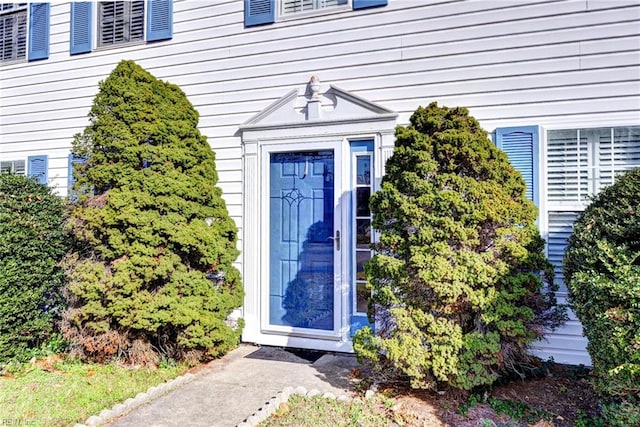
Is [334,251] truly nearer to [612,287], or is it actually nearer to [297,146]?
[297,146]

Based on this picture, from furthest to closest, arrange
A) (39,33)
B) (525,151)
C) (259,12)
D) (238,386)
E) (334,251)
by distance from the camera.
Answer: (39,33) → (259,12) → (334,251) → (525,151) → (238,386)

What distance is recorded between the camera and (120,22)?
5723 millimetres

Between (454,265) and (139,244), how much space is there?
2.80 metres

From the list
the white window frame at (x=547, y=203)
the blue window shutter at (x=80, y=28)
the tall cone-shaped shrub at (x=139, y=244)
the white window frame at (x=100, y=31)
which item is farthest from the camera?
the blue window shutter at (x=80, y=28)

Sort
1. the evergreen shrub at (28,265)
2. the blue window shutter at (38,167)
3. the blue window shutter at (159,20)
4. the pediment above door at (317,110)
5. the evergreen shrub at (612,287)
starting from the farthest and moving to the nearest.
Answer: the blue window shutter at (38,167) → the blue window shutter at (159,20) → the pediment above door at (317,110) → the evergreen shrub at (28,265) → the evergreen shrub at (612,287)

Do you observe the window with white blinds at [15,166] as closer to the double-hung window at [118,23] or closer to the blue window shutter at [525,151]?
the double-hung window at [118,23]

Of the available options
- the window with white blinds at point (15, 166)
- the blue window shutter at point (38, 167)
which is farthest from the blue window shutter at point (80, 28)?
the window with white blinds at point (15, 166)

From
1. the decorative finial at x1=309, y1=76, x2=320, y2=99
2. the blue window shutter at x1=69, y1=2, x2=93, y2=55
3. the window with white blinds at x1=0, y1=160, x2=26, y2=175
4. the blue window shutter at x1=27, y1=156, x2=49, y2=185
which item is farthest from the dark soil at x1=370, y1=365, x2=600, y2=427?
the window with white blinds at x1=0, y1=160, x2=26, y2=175

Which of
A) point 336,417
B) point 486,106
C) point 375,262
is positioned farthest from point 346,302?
point 486,106

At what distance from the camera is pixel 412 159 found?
354cm

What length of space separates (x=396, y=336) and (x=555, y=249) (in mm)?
1685

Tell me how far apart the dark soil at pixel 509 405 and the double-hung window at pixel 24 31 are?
618cm

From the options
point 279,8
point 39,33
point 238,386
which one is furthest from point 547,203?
point 39,33

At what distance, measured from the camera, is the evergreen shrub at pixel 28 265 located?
4359 millimetres
